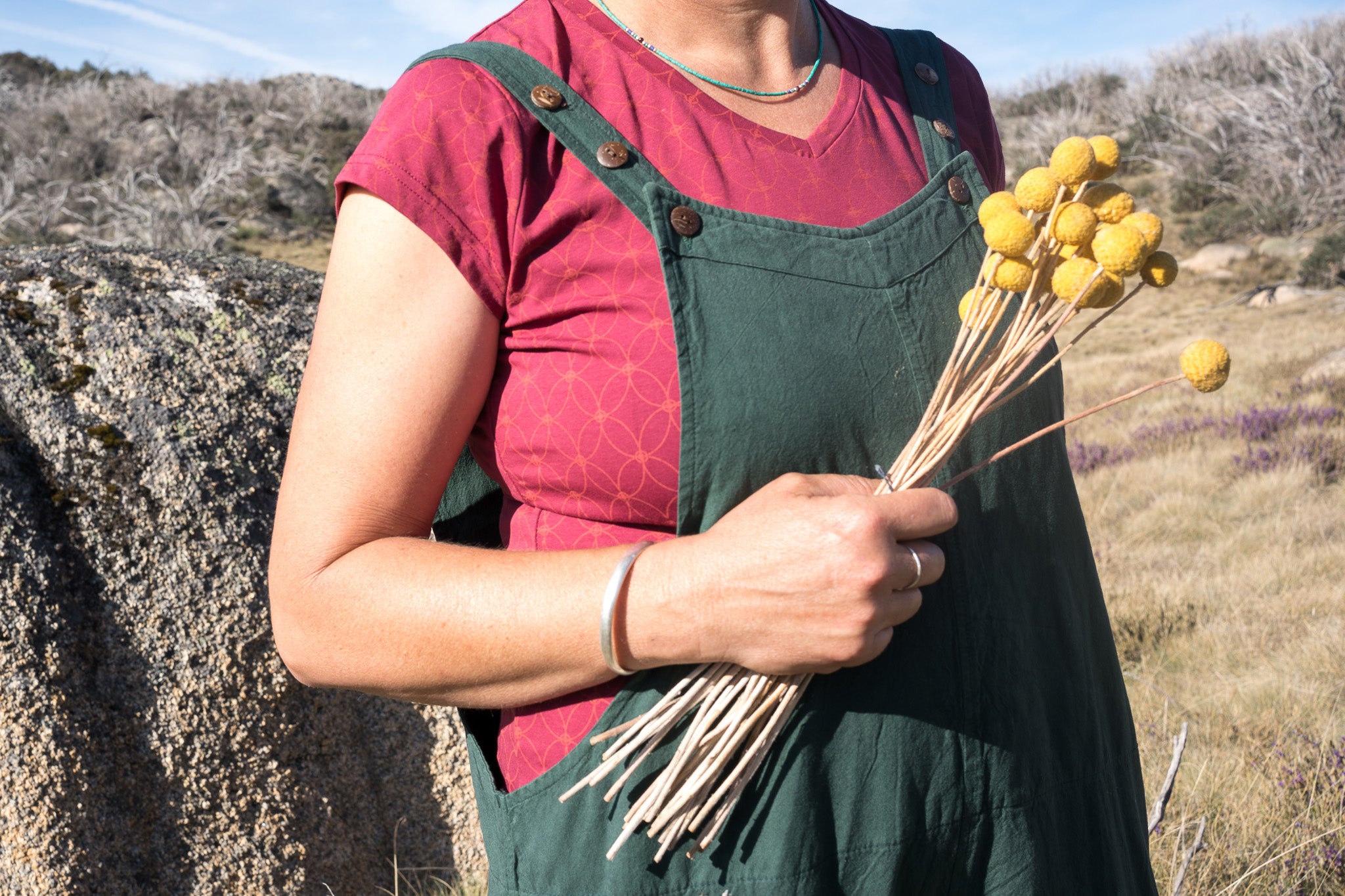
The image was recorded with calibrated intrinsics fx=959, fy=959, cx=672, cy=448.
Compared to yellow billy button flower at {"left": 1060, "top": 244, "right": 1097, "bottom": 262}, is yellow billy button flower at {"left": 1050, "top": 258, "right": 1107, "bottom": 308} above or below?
below

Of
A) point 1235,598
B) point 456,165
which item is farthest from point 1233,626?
point 456,165

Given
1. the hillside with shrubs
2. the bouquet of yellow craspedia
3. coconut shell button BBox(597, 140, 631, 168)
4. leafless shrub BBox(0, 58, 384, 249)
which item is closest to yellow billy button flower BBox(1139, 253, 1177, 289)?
the bouquet of yellow craspedia

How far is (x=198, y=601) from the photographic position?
1.78 meters

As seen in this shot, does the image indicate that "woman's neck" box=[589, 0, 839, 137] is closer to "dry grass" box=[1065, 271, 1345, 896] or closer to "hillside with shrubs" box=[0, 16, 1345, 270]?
"dry grass" box=[1065, 271, 1345, 896]

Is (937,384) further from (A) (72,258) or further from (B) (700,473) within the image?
(A) (72,258)

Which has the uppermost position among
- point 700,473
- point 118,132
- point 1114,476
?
point 700,473

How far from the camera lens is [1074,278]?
0.85 metres

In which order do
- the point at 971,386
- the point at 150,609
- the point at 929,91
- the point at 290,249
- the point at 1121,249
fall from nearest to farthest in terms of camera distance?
the point at 1121,249, the point at 971,386, the point at 929,91, the point at 150,609, the point at 290,249

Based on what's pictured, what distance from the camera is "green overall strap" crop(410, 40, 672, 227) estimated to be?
0.90 m

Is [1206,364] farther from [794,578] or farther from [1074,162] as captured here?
[794,578]

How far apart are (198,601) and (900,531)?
1446mm

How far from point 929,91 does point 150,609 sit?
157 cm

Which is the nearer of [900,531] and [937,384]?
[900,531]

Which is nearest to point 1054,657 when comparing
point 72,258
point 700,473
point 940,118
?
point 700,473
